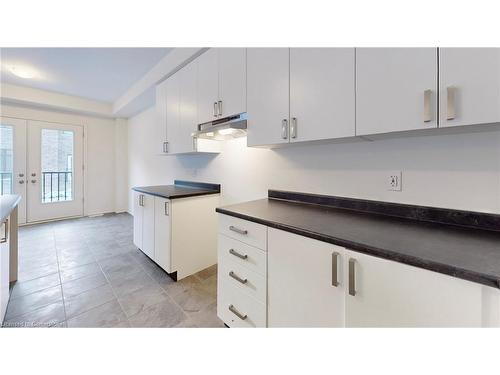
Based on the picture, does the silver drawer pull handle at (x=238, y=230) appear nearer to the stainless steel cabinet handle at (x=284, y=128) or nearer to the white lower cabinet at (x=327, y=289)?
the white lower cabinet at (x=327, y=289)

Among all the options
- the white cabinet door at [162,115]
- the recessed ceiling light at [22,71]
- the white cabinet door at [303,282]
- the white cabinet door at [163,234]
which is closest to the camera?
the white cabinet door at [303,282]

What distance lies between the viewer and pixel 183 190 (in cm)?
257

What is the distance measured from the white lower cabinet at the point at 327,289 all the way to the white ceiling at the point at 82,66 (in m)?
2.58

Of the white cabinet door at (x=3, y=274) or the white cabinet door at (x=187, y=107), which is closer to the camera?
the white cabinet door at (x=3, y=274)

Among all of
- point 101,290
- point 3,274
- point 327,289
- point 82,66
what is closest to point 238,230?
point 327,289

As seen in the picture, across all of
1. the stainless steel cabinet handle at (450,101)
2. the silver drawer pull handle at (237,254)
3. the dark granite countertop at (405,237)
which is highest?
the stainless steel cabinet handle at (450,101)

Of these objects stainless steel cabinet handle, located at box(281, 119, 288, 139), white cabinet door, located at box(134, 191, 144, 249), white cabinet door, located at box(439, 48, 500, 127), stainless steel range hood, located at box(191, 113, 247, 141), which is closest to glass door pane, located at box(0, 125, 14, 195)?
white cabinet door, located at box(134, 191, 144, 249)

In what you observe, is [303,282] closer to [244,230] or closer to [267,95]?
[244,230]

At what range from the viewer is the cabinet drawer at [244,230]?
119 cm

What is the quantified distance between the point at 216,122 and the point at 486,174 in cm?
177

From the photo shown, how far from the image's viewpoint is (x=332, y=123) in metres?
1.16

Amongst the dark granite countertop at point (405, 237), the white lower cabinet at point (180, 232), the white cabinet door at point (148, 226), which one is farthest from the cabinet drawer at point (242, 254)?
the white cabinet door at point (148, 226)
